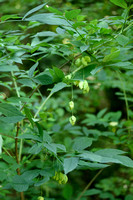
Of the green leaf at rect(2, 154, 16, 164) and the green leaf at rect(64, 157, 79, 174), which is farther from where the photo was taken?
the green leaf at rect(2, 154, 16, 164)

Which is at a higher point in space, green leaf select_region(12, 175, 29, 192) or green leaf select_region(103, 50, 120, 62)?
green leaf select_region(103, 50, 120, 62)

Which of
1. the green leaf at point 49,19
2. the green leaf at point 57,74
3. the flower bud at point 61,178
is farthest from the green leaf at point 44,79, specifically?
the flower bud at point 61,178

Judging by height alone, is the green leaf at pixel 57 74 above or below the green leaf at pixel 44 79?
above

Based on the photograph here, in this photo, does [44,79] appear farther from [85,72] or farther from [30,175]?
[30,175]

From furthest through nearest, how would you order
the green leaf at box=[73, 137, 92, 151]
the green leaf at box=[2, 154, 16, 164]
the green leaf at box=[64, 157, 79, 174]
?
the green leaf at box=[2, 154, 16, 164] → the green leaf at box=[73, 137, 92, 151] → the green leaf at box=[64, 157, 79, 174]

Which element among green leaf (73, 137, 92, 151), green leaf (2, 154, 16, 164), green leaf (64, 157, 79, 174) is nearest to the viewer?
green leaf (64, 157, 79, 174)

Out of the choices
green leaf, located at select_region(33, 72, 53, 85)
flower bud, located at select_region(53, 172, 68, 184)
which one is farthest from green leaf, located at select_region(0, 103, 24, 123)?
flower bud, located at select_region(53, 172, 68, 184)

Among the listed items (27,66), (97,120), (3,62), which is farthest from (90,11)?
(3,62)

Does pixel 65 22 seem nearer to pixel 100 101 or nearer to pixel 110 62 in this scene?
pixel 110 62

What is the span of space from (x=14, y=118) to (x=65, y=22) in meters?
0.33

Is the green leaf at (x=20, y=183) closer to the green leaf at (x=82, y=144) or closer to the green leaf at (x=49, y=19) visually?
the green leaf at (x=82, y=144)

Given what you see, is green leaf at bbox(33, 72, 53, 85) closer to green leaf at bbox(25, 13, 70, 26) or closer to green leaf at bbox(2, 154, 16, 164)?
green leaf at bbox(25, 13, 70, 26)

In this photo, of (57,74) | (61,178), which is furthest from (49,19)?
(61,178)

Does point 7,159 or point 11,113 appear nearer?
point 11,113
